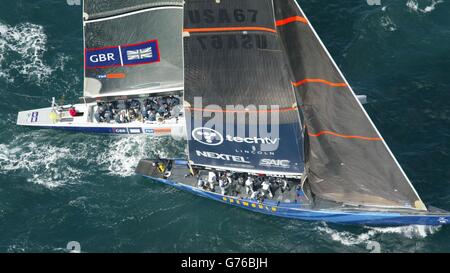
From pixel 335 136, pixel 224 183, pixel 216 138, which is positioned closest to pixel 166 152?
pixel 224 183

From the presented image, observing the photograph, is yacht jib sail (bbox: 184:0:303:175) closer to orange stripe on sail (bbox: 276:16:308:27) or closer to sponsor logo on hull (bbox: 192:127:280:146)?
sponsor logo on hull (bbox: 192:127:280:146)

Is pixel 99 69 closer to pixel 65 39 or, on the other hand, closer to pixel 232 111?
pixel 65 39

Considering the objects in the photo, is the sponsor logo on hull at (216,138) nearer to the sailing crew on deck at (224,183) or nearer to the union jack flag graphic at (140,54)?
the sailing crew on deck at (224,183)

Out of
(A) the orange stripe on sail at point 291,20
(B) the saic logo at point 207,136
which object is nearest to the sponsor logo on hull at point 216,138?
(B) the saic logo at point 207,136

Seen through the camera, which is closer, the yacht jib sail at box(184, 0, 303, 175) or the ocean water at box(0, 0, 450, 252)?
the yacht jib sail at box(184, 0, 303, 175)

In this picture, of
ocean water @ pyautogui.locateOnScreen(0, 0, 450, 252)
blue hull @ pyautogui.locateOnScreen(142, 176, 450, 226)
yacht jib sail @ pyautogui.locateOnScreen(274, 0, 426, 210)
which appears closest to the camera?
yacht jib sail @ pyautogui.locateOnScreen(274, 0, 426, 210)

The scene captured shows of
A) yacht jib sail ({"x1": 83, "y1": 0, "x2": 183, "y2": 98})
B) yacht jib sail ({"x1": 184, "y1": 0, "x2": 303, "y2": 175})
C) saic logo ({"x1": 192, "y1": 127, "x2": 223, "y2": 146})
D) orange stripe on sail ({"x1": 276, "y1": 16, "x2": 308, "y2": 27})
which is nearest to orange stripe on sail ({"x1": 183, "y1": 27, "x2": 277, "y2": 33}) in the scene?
yacht jib sail ({"x1": 184, "y1": 0, "x2": 303, "y2": 175})

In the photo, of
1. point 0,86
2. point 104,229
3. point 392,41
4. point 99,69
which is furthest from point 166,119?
point 392,41
